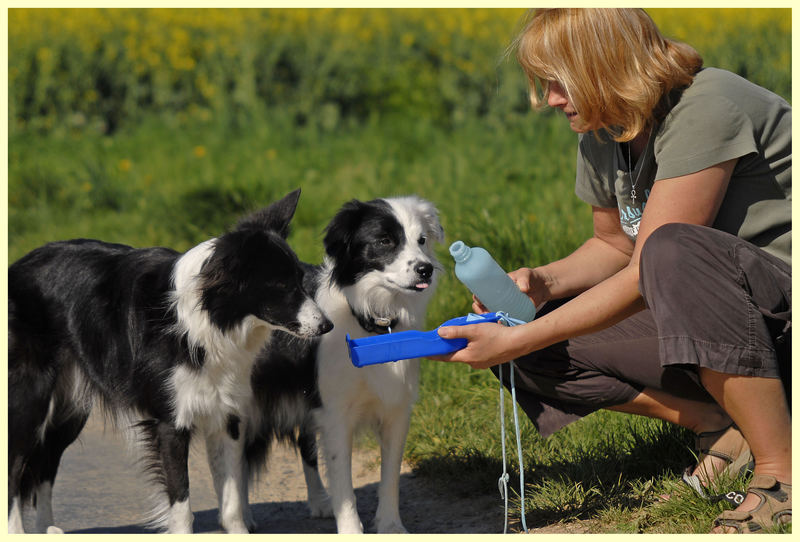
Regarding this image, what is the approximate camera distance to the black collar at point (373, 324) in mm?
3322

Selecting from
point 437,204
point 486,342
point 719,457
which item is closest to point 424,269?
point 486,342

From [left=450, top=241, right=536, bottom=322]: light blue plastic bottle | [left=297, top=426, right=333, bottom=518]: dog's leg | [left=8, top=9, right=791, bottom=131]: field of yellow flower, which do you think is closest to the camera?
[left=450, top=241, right=536, bottom=322]: light blue plastic bottle

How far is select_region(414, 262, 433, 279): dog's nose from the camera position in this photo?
3.25 meters

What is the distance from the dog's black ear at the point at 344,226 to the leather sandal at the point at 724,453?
1.42 m

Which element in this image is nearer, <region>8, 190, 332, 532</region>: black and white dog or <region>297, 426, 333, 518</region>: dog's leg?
<region>8, 190, 332, 532</region>: black and white dog

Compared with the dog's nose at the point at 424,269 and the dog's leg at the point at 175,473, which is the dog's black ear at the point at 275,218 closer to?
the dog's nose at the point at 424,269

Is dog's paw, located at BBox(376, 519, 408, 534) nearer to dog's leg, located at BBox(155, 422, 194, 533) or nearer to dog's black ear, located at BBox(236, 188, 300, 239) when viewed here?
dog's leg, located at BBox(155, 422, 194, 533)

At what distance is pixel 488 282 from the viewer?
2.91m

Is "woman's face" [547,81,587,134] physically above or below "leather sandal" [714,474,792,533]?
above

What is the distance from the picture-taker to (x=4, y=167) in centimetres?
403

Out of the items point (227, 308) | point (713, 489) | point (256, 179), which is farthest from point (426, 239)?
point (256, 179)

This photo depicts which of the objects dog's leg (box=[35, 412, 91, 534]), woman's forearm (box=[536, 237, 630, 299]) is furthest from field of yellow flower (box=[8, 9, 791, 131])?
dog's leg (box=[35, 412, 91, 534])

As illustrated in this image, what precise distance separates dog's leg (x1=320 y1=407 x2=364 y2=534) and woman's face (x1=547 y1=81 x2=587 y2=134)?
1.36 metres

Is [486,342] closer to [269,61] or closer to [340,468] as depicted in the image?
[340,468]
